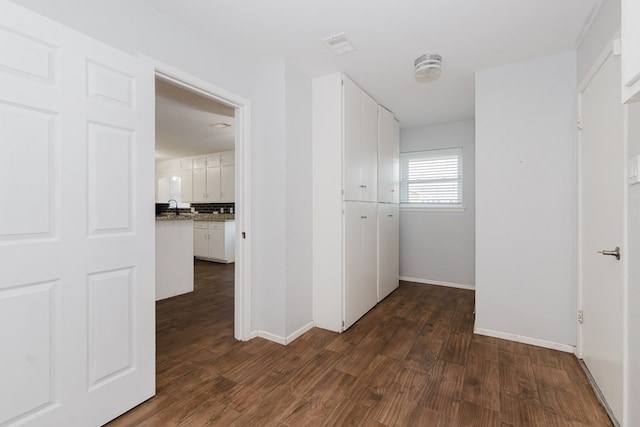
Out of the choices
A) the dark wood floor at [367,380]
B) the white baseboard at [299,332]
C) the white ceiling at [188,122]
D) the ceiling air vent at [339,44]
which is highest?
the white ceiling at [188,122]

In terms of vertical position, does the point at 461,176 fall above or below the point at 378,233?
above

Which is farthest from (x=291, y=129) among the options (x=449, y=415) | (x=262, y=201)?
(x=449, y=415)

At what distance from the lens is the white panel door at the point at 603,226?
5.19ft

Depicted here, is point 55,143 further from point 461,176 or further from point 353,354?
point 461,176

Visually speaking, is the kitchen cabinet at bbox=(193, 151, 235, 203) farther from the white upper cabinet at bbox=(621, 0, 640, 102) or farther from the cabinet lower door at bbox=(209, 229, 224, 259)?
the white upper cabinet at bbox=(621, 0, 640, 102)

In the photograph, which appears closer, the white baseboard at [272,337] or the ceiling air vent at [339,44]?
the ceiling air vent at [339,44]

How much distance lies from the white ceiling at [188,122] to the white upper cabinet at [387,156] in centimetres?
198

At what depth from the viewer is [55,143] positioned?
1.38 metres

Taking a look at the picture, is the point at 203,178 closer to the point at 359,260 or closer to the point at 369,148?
the point at 369,148

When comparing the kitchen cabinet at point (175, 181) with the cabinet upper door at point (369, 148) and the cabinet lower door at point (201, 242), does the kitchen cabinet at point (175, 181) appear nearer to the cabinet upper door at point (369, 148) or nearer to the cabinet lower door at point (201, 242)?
the cabinet lower door at point (201, 242)

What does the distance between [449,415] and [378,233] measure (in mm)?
2116

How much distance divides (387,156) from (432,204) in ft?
4.16

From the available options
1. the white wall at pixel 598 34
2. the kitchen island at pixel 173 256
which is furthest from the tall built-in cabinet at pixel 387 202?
the kitchen island at pixel 173 256

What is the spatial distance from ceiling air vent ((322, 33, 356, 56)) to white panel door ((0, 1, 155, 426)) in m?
1.31
